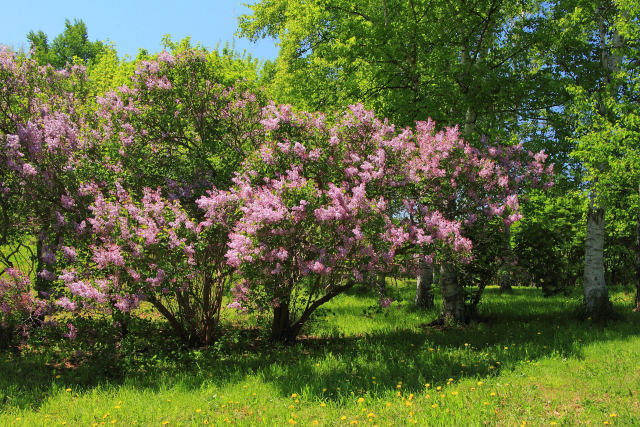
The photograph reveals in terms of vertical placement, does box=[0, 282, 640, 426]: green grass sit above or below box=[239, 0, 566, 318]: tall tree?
below

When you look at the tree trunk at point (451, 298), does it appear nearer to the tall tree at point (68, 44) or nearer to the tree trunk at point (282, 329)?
the tree trunk at point (282, 329)

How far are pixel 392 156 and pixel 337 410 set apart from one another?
15.7ft

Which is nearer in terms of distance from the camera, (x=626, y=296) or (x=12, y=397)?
(x=12, y=397)

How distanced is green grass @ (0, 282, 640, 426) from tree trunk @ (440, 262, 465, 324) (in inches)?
28.3

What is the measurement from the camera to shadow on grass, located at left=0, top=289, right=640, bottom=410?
688 cm

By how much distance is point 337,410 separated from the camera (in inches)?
227

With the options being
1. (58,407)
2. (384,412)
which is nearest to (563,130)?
(384,412)

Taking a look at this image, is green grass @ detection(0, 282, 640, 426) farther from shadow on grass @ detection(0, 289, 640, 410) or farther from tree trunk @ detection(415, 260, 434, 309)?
tree trunk @ detection(415, 260, 434, 309)

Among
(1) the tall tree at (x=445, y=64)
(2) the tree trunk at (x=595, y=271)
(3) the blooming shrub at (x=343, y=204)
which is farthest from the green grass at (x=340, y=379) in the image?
(1) the tall tree at (x=445, y=64)

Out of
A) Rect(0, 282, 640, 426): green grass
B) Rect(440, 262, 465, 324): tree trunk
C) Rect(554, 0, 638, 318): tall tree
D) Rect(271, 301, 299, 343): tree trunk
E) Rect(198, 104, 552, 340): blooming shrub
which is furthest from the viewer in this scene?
Rect(440, 262, 465, 324): tree trunk

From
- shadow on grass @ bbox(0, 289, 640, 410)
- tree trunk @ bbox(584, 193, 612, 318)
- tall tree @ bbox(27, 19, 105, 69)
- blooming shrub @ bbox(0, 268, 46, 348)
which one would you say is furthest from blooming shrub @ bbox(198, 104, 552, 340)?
tall tree @ bbox(27, 19, 105, 69)

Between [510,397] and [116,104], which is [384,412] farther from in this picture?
[116,104]

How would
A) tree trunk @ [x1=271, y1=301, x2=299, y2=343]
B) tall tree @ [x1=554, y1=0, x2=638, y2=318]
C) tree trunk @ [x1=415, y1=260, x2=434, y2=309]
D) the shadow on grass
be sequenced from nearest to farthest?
1. the shadow on grass
2. tree trunk @ [x1=271, y1=301, x2=299, y2=343]
3. tall tree @ [x1=554, y1=0, x2=638, y2=318]
4. tree trunk @ [x1=415, y1=260, x2=434, y2=309]

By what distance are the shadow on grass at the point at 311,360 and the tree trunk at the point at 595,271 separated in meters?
1.08
